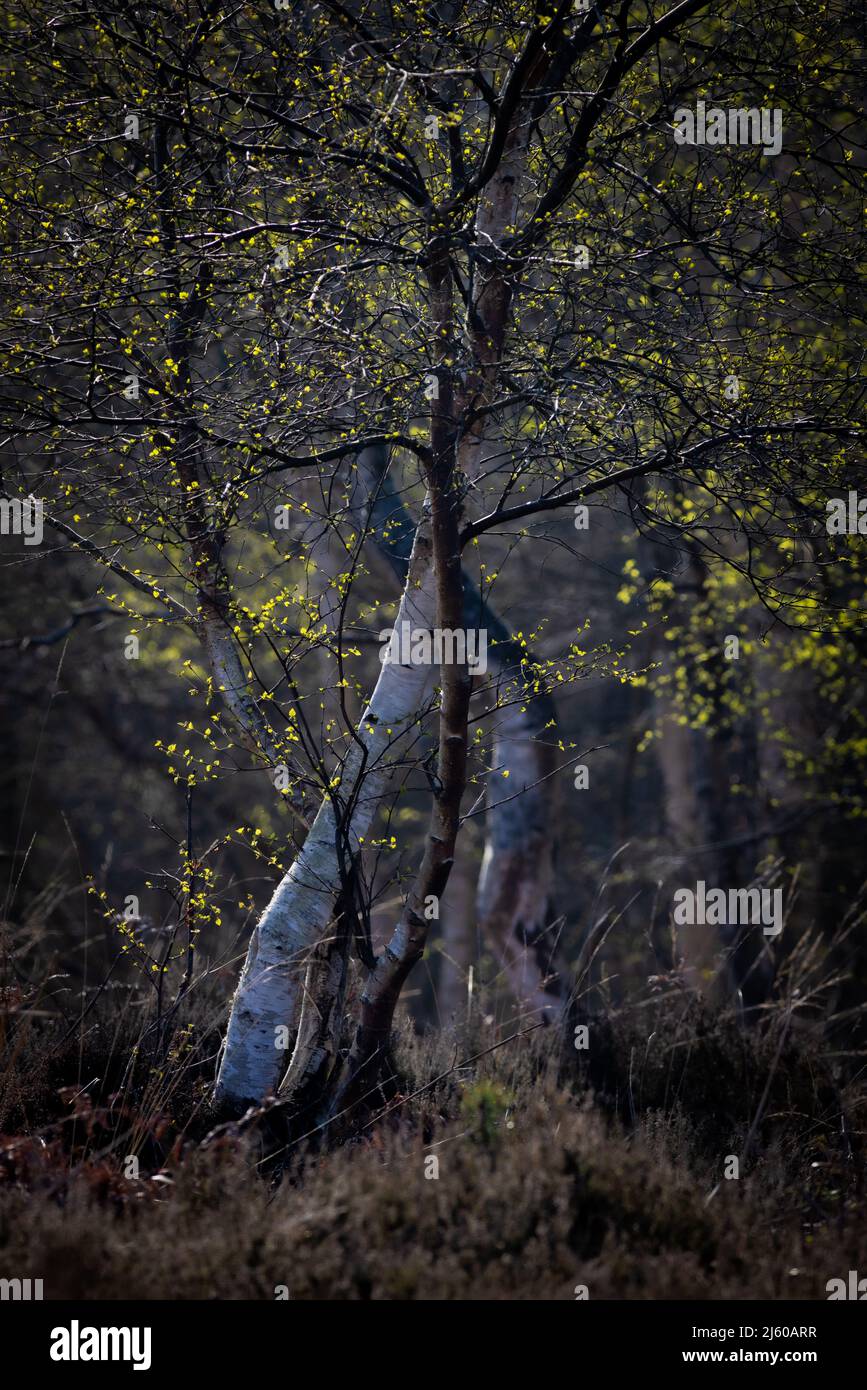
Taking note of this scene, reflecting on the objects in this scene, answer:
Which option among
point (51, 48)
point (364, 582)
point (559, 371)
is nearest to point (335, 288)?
point (559, 371)

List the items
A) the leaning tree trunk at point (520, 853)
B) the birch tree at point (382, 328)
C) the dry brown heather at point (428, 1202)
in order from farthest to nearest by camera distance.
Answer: the leaning tree trunk at point (520, 853)
the birch tree at point (382, 328)
the dry brown heather at point (428, 1202)

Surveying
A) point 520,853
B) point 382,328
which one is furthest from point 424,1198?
point 520,853

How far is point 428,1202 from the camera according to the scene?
12.7ft

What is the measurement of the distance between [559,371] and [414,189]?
1087 mm

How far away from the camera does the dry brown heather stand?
11.9 feet

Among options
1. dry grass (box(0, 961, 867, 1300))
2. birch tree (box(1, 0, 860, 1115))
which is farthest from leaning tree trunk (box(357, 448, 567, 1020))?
dry grass (box(0, 961, 867, 1300))

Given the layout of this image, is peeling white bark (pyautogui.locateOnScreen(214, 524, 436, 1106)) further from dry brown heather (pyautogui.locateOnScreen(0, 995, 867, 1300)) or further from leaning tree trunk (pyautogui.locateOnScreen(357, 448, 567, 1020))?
leaning tree trunk (pyautogui.locateOnScreen(357, 448, 567, 1020))

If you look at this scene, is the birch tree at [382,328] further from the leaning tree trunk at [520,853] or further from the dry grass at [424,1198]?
the leaning tree trunk at [520,853]

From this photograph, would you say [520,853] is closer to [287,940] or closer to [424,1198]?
[287,940]

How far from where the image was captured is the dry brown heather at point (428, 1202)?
3639 mm

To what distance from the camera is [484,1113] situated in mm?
4328

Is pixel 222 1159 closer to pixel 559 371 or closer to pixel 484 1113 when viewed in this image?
pixel 484 1113

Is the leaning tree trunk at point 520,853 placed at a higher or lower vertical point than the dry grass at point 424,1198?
higher

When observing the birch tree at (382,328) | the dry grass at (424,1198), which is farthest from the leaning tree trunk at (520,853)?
the dry grass at (424,1198)
